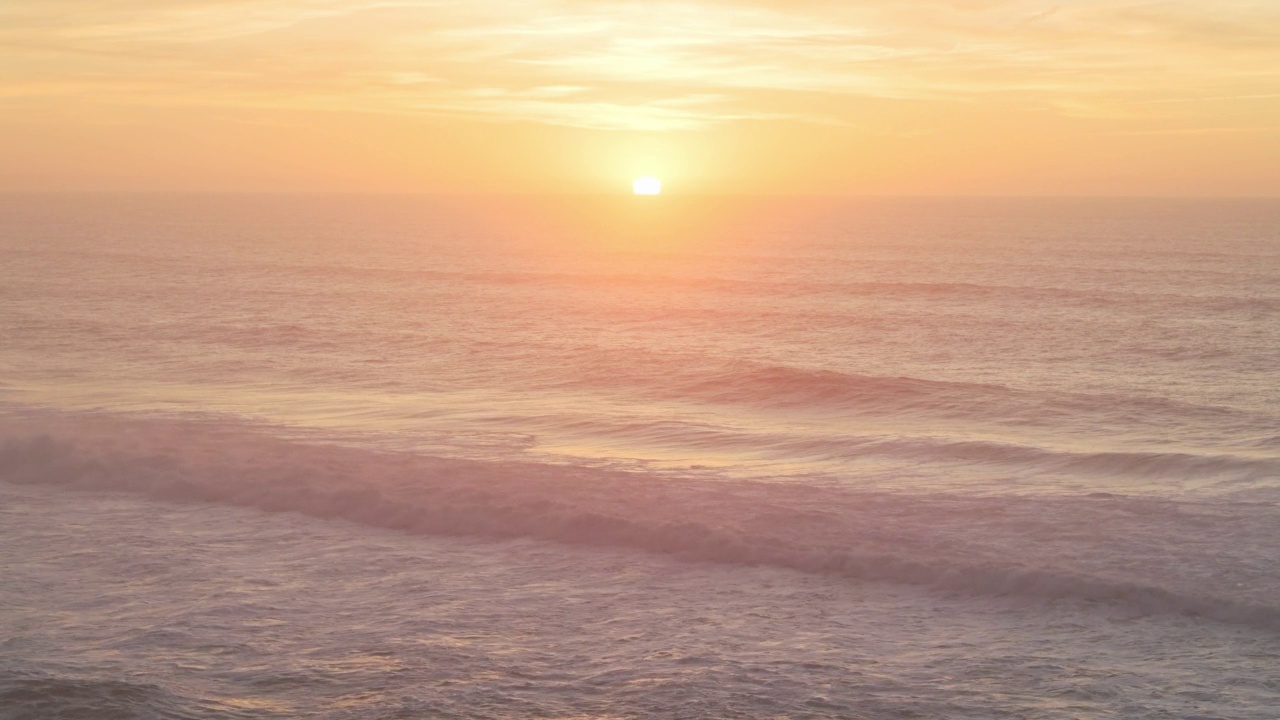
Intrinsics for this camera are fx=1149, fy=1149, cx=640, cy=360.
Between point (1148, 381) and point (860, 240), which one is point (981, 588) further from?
point (860, 240)

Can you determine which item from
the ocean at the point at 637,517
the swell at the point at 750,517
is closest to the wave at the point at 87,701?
the ocean at the point at 637,517

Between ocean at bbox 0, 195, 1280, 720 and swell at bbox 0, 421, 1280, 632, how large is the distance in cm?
8

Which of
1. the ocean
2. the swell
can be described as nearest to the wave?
the ocean

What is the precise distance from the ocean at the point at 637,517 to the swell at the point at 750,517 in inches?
3.1

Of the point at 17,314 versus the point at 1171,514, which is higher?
the point at 17,314

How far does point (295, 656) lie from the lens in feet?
37.0

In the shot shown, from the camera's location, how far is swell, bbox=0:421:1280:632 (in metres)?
14.4

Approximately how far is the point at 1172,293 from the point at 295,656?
52.9 metres

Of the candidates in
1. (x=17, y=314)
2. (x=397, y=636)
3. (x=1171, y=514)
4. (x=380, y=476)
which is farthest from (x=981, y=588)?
(x=17, y=314)

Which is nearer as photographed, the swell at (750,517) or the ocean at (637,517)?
the ocean at (637,517)

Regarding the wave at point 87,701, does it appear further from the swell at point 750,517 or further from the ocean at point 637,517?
the swell at point 750,517

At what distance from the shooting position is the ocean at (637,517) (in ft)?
35.7

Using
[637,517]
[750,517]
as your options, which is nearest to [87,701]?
[637,517]

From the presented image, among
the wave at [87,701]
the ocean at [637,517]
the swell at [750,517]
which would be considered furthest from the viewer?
the swell at [750,517]
